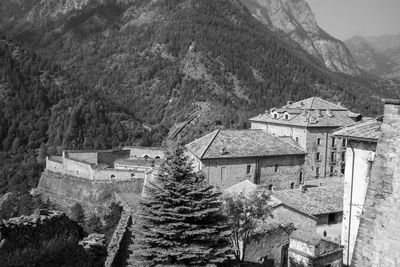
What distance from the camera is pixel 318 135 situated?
45750mm

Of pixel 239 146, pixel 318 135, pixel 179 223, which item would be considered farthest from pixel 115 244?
pixel 318 135

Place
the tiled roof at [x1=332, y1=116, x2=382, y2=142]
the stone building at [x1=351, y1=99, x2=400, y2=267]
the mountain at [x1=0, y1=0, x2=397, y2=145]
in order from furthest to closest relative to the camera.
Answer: the mountain at [x1=0, y1=0, x2=397, y2=145], the tiled roof at [x1=332, y1=116, x2=382, y2=142], the stone building at [x1=351, y1=99, x2=400, y2=267]

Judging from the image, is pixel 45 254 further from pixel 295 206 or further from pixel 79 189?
pixel 79 189

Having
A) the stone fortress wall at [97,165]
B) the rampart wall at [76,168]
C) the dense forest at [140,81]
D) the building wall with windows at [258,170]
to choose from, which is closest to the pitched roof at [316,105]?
the building wall with windows at [258,170]

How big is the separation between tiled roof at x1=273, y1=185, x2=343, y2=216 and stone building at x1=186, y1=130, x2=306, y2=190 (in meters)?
8.39

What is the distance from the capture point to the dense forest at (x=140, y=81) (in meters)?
86.6

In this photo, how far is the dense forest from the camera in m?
86.6

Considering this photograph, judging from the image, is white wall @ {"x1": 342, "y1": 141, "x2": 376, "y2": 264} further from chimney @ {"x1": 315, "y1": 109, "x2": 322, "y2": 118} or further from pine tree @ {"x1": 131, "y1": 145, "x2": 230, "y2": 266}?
chimney @ {"x1": 315, "y1": 109, "x2": 322, "y2": 118}

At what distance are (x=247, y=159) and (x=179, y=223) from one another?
2328cm

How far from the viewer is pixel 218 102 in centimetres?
10212

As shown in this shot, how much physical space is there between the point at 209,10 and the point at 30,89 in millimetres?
69087

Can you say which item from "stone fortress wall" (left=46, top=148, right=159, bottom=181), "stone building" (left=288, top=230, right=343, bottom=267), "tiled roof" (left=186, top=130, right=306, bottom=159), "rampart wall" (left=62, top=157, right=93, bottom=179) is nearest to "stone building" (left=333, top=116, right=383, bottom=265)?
"stone building" (left=288, top=230, right=343, bottom=267)

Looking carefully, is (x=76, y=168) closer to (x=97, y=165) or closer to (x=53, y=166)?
(x=97, y=165)

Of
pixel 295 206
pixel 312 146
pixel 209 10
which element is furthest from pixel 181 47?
pixel 295 206
